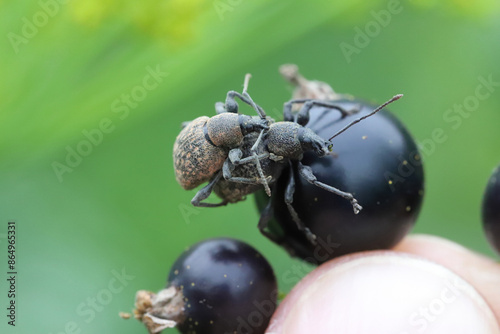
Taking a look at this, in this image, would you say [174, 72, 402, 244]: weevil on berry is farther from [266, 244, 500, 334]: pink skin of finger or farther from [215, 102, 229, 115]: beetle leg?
[266, 244, 500, 334]: pink skin of finger

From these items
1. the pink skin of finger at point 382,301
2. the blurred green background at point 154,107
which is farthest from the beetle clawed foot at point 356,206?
the blurred green background at point 154,107

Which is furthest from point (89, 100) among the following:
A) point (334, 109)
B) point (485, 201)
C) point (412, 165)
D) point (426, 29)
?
point (426, 29)

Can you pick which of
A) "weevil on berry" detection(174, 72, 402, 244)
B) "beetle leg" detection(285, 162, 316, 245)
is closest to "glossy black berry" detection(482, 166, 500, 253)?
"weevil on berry" detection(174, 72, 402, 244)

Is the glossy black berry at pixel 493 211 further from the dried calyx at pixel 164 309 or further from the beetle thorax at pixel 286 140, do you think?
the dried calyx at pixel 164 309

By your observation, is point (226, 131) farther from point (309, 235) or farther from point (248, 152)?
point (309, 235)

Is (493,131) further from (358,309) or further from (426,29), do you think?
(358,309)

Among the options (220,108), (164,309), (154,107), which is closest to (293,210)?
(220,108)
